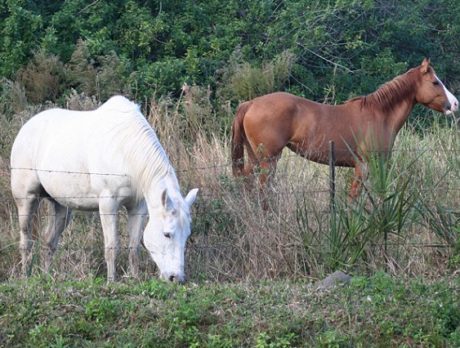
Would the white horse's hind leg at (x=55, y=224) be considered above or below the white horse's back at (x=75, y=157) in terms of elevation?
below

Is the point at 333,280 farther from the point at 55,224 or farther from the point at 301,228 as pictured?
the point at 55,224

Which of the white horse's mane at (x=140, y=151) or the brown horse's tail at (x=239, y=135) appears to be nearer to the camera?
the white horse's mane at (x=140, y=151)

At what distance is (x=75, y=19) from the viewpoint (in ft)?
54.4

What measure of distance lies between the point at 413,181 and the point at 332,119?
3.11 m

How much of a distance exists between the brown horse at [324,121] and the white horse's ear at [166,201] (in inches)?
91.0

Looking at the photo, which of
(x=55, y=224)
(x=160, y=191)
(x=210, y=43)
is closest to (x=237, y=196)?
(x=160, y=191)

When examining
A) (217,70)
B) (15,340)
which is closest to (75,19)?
(217,70)

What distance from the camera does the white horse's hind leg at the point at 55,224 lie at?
9539mm

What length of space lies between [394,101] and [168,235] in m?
4.79

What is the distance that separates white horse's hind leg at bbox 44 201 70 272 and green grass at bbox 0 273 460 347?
6.74ft

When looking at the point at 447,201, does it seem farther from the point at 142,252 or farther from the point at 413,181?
the point at 142,252

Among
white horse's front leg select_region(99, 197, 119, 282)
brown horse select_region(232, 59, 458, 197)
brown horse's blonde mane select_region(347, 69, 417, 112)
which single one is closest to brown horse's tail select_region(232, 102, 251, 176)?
brown horse select_region(232, 59, 458, 197)

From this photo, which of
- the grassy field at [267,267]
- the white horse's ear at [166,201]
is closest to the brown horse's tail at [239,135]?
the grassy field at [267,267]

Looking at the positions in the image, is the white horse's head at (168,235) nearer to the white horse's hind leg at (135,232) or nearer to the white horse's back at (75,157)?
the white horse's hind leg at (135,232)
